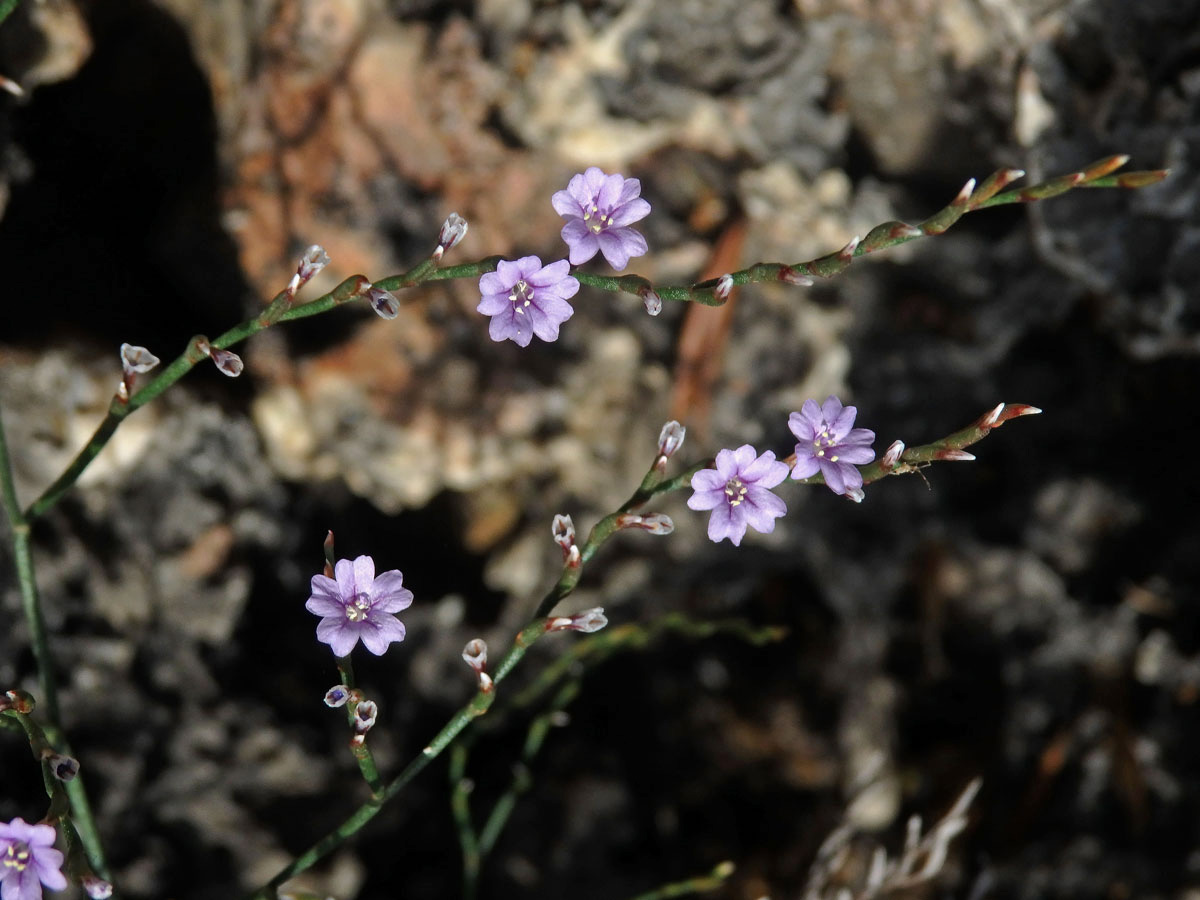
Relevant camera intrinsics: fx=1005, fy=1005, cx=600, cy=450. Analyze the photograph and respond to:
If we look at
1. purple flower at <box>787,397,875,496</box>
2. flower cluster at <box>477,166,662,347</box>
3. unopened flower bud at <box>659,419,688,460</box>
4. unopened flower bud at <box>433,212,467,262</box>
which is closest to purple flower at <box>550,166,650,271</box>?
flower cluster at <box>477,166,662,347</box>

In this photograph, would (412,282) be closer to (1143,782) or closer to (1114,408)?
(1114,408)

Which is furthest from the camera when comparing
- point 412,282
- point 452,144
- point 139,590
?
point 452,144

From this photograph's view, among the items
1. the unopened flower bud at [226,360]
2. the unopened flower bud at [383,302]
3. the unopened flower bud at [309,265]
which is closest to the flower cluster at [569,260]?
the unopened flower bud at [383,302]

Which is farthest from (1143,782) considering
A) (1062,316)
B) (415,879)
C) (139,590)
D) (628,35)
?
(139,590)

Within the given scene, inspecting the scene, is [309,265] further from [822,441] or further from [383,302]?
[822,441]

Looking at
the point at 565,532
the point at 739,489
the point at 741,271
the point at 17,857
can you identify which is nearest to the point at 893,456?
the point at 739,489

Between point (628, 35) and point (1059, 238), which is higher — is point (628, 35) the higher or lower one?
the higher one
